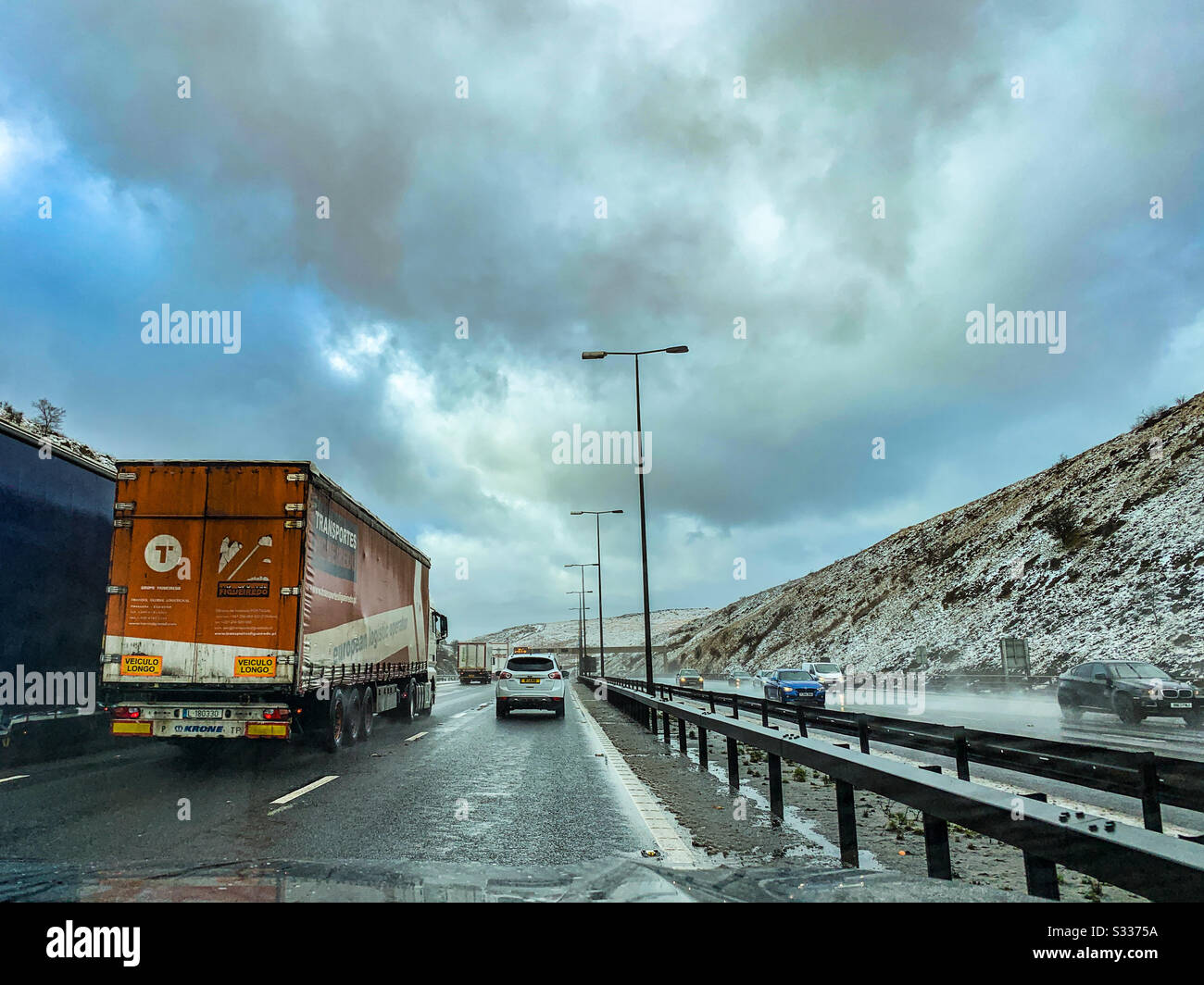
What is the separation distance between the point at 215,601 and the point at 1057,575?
49.9 meters

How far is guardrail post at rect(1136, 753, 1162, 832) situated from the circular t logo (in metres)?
11.5

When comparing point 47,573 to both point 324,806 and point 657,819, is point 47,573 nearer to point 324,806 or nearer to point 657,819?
point 324,806

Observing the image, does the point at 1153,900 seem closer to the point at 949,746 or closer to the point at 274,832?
the point at 949,746

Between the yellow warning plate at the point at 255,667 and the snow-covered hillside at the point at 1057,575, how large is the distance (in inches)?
1284

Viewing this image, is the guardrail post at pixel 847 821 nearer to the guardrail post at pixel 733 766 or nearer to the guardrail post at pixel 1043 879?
the guardrail post at pixel 1043 879

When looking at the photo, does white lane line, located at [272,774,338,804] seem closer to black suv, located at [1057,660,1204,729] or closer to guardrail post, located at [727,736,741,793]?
guardrail post, located at [727,736,741,793]

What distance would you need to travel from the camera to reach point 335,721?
1395 cm

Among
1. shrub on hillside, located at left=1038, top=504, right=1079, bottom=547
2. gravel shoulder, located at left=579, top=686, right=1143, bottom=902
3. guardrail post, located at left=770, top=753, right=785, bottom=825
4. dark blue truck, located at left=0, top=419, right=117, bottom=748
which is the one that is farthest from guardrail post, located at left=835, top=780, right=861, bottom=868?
shrub on hillside, located at left=1038, top=504, right=1079, bottom=547

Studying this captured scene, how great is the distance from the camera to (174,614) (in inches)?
470

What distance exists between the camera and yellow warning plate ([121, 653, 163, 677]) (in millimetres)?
11773

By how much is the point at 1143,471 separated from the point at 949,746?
5290 centimetres
